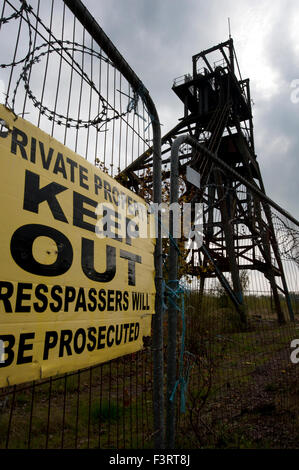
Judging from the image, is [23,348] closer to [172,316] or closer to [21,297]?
[21,297]

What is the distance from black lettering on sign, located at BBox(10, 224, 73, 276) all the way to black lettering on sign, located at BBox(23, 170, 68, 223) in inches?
3.5

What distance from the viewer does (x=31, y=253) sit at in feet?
4.81

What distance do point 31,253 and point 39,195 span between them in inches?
11.3

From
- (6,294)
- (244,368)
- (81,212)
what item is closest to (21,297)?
(6,294)

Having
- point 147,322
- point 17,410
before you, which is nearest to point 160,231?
point 147,322

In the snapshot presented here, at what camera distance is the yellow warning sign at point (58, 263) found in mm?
1369

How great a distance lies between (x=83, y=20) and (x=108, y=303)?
1818 mm

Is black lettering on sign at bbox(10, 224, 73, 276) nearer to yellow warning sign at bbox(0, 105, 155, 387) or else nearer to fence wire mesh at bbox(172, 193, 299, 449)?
yellow warning sign at bbox(0, 105, 155, 387)

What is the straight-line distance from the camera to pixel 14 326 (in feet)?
Answer: 4.40

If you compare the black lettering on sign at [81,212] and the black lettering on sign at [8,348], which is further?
the black lettering on sign at [81,212]

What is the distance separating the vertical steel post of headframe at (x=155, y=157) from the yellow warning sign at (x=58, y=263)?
22 centimetres

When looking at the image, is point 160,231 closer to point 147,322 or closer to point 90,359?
point 147,322

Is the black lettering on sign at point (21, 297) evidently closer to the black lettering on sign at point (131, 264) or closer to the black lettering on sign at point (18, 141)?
the black lettering on sign at point (18, 141)

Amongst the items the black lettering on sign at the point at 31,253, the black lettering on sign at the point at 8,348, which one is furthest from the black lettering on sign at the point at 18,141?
the black lettering on sign at the point at 8,348
